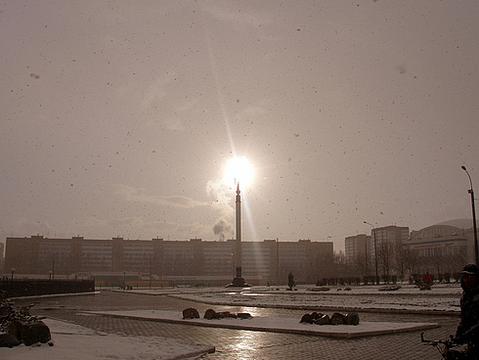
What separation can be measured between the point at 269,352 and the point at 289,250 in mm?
172969

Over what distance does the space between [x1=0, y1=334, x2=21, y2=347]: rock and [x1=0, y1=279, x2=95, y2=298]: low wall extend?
32.8 m

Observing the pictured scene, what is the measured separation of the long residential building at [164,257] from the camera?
158m

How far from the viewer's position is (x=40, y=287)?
54031mm

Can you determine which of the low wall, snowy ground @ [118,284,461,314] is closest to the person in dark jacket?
snowy ground @ [118,284,461,314]

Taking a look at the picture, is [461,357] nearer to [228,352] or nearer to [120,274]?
[228,352]

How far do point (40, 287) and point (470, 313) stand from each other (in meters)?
53.1

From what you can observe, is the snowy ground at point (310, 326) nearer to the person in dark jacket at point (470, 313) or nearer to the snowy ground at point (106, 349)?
the snowy ground at point (106, 349)

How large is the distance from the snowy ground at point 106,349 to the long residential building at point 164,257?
133 metres

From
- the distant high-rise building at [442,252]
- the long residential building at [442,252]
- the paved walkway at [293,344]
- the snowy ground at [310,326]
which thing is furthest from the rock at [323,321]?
the long residential building at [442,252]

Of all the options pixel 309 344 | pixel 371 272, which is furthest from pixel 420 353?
pixel 371 272

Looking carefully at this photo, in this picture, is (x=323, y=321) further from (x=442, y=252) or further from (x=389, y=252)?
(x=442, y=252)

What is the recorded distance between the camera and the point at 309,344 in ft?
46.4

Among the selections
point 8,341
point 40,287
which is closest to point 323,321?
point 8,341

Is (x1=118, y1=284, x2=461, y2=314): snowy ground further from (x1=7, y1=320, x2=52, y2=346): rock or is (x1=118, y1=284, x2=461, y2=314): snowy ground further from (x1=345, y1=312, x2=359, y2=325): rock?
(x1=7, y1=320, x2=52, y2=346): rock
